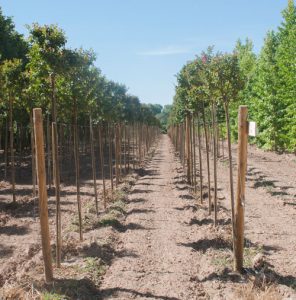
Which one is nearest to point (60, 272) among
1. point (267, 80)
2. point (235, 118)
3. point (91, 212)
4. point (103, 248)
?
point (103, 248)

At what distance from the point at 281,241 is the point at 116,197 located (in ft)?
23.1

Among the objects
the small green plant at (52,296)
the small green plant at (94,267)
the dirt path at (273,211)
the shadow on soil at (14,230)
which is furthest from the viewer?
the shadow on soil at (14,230)

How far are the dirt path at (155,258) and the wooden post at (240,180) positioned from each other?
0.78 m

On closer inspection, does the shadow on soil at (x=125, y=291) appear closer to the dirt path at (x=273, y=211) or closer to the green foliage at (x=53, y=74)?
the dirt path at (x=273, y=211)

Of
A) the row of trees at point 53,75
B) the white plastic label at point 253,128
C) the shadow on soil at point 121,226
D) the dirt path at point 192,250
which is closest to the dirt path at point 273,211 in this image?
the dirt path at point 192,250

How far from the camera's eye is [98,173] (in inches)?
922

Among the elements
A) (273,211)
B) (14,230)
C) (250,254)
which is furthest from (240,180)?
(14,230)

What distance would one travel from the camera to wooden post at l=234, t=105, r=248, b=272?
273 inches

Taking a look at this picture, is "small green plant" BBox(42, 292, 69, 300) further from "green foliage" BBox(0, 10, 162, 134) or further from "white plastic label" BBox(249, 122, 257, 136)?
"white plastic label" BBox(249, 122, 257, 136)

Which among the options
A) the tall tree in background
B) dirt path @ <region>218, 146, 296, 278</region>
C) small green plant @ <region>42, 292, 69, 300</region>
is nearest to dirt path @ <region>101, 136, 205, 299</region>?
small green plant @ <region>42, 292, 69, 300</region>

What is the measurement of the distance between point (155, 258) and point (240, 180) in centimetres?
228

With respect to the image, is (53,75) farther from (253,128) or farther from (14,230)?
(14,230)

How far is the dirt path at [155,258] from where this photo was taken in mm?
6625

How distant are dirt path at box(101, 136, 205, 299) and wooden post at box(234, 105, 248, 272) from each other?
78 cm
